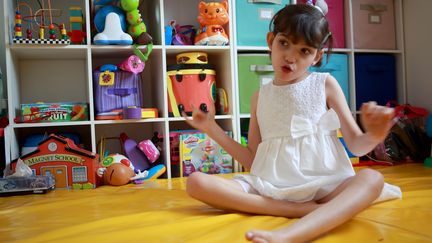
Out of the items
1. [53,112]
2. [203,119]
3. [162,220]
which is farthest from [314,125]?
[53,112]

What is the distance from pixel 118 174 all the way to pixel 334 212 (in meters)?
1.07

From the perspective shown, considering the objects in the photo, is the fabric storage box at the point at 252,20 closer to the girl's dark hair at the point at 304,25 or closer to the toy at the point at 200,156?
the toy at the point at 200,156

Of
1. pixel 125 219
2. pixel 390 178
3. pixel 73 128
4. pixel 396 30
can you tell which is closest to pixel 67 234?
pixel 125 219

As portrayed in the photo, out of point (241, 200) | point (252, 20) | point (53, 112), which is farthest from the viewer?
point (252, 20)

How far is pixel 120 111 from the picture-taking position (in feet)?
6.09

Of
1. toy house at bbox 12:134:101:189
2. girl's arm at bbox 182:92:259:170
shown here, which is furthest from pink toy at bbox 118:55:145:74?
girl's arm at bbox 182:92:259:170

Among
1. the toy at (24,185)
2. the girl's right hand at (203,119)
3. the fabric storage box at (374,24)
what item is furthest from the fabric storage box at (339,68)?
the toy at (24,185)

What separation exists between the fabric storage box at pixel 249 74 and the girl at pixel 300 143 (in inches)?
32.7

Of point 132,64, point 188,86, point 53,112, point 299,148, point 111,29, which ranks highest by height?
point 111,29

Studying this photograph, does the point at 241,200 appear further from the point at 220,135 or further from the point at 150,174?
the point at 150,174

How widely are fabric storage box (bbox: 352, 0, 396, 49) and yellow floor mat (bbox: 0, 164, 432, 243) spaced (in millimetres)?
1085

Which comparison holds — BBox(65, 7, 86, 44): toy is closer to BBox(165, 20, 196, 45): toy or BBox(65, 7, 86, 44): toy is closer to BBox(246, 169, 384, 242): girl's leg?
BBox(165, 20, 196, 45): toy

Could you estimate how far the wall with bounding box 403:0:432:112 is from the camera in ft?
7.32

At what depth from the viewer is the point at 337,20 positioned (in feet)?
7.35
